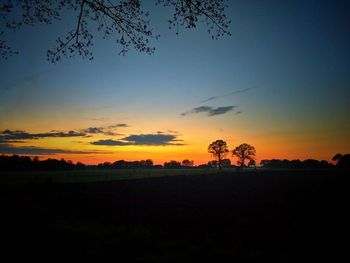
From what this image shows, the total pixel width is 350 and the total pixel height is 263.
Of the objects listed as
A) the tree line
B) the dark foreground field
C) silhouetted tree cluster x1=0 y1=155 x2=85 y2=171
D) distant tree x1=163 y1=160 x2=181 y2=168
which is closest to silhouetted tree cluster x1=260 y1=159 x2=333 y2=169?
the tree line

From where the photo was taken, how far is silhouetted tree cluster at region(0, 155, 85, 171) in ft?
378

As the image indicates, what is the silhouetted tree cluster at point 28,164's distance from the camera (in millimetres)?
115312

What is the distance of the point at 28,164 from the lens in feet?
407

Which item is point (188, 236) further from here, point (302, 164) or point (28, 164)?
point (302, 164)

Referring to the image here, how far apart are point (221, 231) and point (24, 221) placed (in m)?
9.59

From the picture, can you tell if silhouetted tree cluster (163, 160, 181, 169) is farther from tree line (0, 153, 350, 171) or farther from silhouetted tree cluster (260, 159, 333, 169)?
silhouetted tree cluster (260, 159, 333, 169)

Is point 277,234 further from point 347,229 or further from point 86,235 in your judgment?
point 86,235

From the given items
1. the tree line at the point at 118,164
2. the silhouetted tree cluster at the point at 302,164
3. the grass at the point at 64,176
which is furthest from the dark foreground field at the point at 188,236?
the silhouetted tree cluster at the point at 302,164

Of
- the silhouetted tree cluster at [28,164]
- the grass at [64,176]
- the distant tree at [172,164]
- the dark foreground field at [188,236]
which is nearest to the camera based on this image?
the dark foreground field at [188,236]

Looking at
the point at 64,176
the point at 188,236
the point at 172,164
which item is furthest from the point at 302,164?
the point at 188,236

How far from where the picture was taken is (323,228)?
549 inches

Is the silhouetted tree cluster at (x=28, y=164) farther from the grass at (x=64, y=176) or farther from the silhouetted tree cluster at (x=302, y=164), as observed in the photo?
the silhouetted tree cluster at (x=302, y=164)

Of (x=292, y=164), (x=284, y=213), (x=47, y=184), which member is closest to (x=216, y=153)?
(x=292, y=164)

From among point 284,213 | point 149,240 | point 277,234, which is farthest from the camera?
point 284,213
